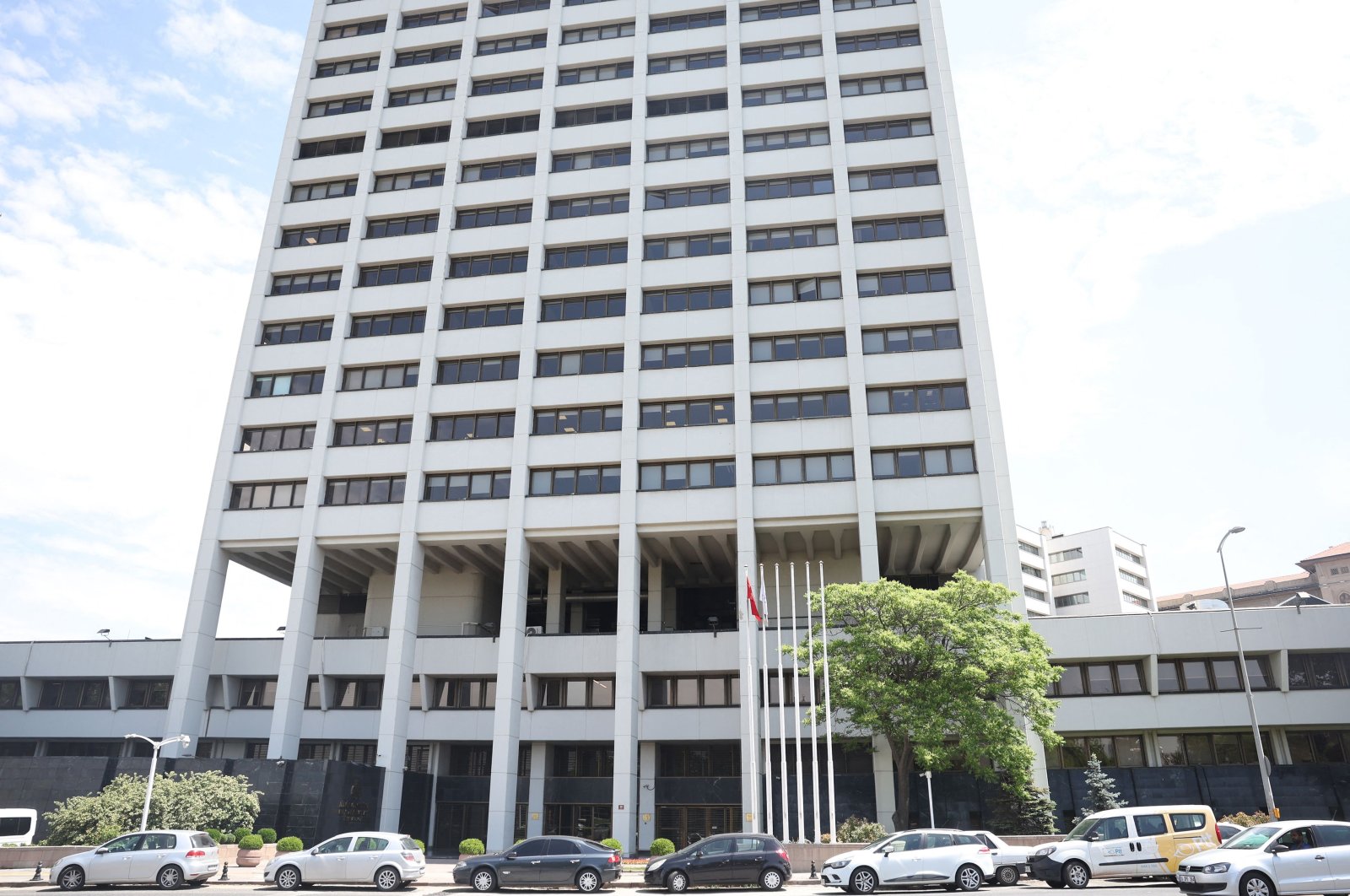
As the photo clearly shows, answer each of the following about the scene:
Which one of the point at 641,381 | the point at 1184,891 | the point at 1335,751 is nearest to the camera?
the point at 1184,891

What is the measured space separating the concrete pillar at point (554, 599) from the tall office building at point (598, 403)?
1.04ft

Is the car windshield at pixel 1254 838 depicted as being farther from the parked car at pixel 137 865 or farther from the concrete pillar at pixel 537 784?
the concrete pillar at pixel 537 784

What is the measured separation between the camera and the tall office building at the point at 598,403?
45906 mm

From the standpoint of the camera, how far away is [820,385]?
47.2 m

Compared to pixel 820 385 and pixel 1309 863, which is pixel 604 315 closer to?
pixel 820 385

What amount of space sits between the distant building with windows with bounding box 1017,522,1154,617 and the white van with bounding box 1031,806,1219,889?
328ft

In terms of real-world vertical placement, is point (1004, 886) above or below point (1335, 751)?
below

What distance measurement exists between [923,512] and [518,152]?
1293 inches

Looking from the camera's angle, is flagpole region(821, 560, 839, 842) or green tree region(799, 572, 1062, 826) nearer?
flagpole region(821, 560, 839, 842)

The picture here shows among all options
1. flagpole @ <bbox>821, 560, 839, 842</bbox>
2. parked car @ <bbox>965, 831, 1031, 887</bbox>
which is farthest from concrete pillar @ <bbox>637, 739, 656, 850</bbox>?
parked car @ <bbox>965, 831, 1031, 887</bbox>

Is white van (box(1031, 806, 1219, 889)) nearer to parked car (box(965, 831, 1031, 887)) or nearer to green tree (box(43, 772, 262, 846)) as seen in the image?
parked car (box(965, 831, 1031, 887))

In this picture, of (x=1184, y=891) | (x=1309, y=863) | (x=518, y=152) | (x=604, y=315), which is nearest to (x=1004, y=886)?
(x=1184, y=891)

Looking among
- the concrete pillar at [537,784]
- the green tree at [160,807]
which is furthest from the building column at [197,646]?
the concrete pillar at [537,784]

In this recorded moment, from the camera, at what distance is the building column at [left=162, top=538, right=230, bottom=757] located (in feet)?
153
